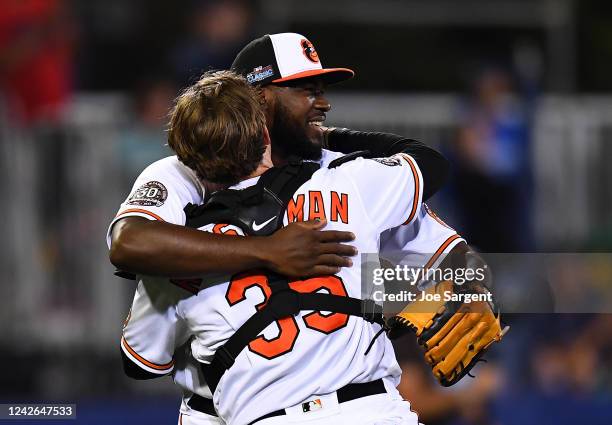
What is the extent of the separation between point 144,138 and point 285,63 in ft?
10.8

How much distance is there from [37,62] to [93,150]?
1089 millimetres

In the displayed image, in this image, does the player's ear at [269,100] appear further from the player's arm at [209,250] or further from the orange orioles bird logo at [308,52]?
the player's arm at [209,250]

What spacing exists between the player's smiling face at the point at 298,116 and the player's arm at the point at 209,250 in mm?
590

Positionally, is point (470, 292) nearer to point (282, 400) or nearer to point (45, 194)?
point (282, 400)

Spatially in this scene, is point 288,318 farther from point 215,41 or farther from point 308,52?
point 215,41

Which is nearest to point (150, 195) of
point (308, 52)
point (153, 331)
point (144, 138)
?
Result: point (153, 331)

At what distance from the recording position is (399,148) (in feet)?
11.6

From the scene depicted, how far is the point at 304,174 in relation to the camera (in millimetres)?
3152

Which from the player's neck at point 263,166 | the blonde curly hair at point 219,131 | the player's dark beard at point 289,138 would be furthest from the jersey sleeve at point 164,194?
the player's dark beard at point 289,138

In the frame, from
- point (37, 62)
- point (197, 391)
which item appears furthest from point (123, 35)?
point (197, 391)

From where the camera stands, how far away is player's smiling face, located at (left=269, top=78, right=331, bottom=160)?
11.7 ft

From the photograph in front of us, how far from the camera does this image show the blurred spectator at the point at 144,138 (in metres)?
6.67

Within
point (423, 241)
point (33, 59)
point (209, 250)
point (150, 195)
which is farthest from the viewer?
point (33, 59)

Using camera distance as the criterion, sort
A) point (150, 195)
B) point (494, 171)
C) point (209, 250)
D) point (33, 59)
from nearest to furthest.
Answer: point (209, 250)
point (150, 195)
point (494, 171)
point (33, 59)
